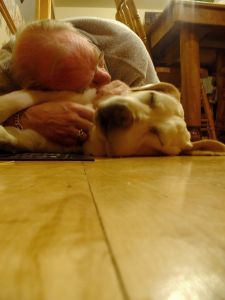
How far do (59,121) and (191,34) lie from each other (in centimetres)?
140

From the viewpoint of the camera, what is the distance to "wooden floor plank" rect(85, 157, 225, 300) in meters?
0.21

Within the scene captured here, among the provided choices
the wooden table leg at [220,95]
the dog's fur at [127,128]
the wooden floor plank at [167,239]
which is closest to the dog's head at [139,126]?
the dog's fur at [127,128]

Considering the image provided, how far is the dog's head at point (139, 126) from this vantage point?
1.33 metres

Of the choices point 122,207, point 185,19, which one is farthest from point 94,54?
point 122,207

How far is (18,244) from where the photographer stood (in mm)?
285

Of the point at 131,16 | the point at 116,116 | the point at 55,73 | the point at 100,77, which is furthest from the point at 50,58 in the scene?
the point at 131,16

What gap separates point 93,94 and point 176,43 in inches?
62.6

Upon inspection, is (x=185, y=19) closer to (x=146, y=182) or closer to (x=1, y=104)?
(x=1, y=104)

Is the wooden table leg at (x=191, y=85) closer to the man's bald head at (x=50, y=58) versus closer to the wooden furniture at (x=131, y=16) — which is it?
the wooden furniture at (x=131, y=16)

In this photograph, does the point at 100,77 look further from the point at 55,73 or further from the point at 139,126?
the point at 139,126

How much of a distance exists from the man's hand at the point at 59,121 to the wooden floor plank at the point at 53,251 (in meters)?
1.06

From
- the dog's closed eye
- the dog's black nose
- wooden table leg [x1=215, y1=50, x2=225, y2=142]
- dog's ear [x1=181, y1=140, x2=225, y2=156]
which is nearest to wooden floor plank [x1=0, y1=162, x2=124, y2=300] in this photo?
the dog's black nose

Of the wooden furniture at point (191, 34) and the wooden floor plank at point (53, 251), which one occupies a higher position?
the wooden floor plank at point (53, 251)

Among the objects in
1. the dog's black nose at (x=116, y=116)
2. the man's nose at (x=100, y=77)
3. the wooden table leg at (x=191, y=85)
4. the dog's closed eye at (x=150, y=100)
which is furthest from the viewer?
the wooden table leg at (x=191, y=85)
